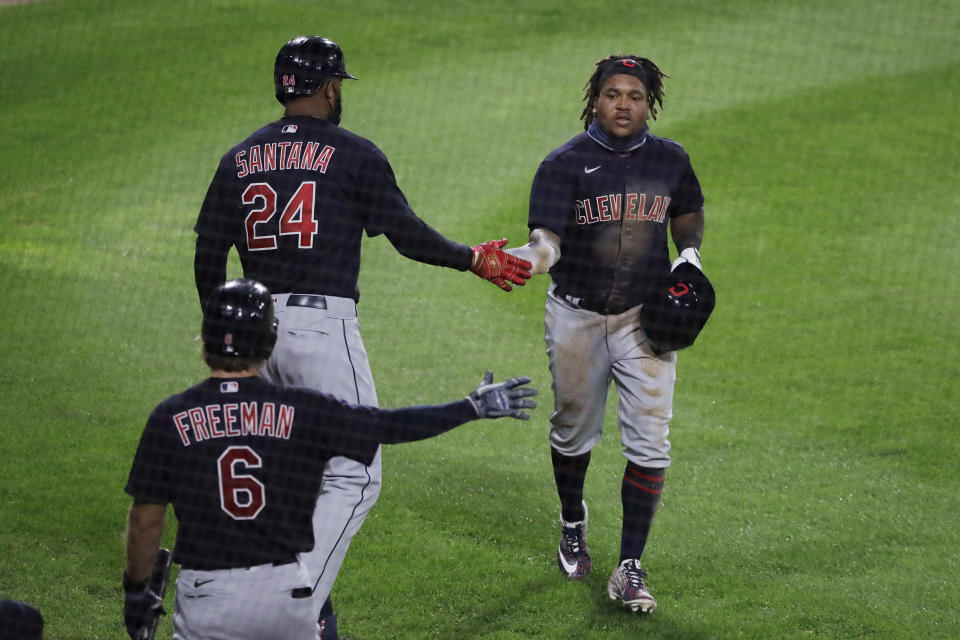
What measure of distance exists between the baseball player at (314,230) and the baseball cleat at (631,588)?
1202mm

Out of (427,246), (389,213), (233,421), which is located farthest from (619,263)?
(233,421)

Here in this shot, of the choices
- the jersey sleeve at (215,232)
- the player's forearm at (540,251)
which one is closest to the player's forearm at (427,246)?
the player's forearm at (540,251)

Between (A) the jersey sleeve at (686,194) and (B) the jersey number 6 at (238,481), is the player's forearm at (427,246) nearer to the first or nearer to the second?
(A) the jersey sleeve at (686,194)

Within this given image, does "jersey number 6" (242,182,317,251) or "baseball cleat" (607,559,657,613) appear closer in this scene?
"jersey number 6" (242,182,317,251)

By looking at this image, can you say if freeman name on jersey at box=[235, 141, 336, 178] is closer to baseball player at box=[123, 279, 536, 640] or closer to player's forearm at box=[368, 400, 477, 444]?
baseball player at box=[123, 279, 536, 640]

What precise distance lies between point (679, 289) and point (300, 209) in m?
1.59

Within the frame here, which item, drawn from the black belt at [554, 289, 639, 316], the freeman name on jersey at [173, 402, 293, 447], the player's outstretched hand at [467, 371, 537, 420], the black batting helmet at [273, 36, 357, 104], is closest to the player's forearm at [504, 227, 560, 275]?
the black belt at [554, 289, 639, 316]

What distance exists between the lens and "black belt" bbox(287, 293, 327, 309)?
4051 mm

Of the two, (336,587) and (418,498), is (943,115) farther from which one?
(336,587)

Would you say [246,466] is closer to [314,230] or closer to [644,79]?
[314,230]

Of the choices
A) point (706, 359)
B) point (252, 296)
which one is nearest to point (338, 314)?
point (252, 296)

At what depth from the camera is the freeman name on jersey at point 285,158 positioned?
407cm

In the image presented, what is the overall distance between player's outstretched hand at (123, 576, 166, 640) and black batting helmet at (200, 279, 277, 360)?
774 millimetres

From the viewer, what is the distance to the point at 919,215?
11.4 metres
